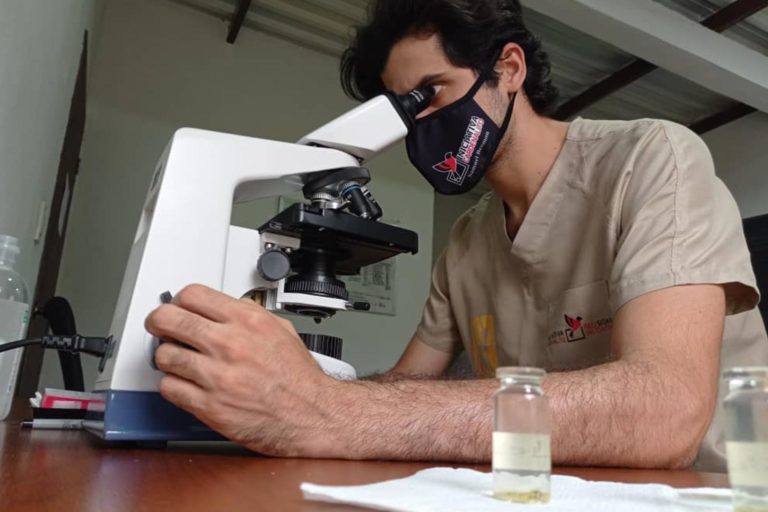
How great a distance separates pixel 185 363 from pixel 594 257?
0.79m

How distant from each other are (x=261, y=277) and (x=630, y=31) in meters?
2.69

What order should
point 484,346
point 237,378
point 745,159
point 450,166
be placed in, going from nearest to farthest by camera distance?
point 237,378 < point 450,166 < point 484,346 < point 745,159

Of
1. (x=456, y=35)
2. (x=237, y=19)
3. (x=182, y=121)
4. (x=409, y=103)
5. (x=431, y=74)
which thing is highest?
(x=237, y=19)

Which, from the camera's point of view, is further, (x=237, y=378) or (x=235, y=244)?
(x=235, y=244)

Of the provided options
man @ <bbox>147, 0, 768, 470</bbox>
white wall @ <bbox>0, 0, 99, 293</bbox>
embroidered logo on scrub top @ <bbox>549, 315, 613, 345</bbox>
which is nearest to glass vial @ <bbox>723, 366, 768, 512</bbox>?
man @ <bbox>147, 0, 768, 470</bbox>

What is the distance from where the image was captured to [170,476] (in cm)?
44

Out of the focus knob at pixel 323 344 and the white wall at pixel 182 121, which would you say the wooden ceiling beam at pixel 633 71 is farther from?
the focus knob at pixel 323 344

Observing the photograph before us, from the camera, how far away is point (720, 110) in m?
4.02

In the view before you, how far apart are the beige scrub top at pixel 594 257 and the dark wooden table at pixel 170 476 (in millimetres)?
389

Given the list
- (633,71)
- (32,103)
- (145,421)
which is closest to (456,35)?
(32,103)

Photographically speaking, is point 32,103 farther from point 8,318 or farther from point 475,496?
point 475,496

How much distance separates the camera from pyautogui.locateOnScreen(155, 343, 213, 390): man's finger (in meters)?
0.57

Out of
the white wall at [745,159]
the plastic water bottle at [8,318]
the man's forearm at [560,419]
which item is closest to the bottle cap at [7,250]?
the plastic water bottle at [8,318]

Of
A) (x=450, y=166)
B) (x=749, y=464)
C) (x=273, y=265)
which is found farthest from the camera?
(x=450, y=166)
